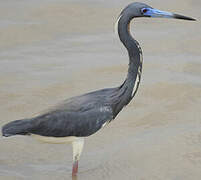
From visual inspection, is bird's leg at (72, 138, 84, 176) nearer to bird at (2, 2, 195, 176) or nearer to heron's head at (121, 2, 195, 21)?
bird at (2, 2, 195, 176)

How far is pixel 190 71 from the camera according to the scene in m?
8.61

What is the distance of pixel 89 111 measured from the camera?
6.17 metres

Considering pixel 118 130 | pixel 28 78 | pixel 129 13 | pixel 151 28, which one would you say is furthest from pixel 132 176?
pixel 151 28

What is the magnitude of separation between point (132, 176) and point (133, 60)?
1.19m

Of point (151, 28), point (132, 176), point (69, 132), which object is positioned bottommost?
point (132, 176)

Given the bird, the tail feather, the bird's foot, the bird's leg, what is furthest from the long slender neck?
the tail feather

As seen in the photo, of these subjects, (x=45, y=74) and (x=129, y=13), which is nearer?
(x=129, y=13)

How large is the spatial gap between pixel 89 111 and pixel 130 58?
0.68 meters

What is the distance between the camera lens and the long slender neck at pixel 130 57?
6121mm

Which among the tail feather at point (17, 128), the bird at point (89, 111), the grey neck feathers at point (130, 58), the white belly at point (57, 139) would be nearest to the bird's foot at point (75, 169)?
the bird at point (89, 111)

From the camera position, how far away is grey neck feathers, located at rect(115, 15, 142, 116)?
20.1ft

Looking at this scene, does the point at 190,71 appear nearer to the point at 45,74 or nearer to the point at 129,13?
the point at 45,74

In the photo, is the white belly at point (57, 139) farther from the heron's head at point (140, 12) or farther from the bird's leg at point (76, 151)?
the heron's head at point (140, 12)

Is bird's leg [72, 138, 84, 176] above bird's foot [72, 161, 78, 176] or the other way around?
above
